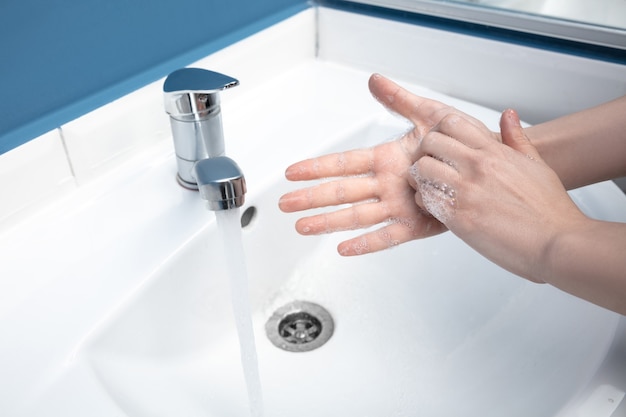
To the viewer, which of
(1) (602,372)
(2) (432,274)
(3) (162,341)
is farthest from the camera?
(2) (432,274)

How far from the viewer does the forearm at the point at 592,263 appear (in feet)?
1.20

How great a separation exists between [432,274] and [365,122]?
0.20 m

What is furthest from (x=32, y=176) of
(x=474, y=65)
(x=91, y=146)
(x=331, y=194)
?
(x=474, y=65)

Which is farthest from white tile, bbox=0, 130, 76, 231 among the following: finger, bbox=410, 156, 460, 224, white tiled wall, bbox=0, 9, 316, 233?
finger, bbox=410, 156, 460, 224

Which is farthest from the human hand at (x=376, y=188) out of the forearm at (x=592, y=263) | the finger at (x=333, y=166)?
the forearm at (x=592, y=263)

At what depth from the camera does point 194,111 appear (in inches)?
19.4

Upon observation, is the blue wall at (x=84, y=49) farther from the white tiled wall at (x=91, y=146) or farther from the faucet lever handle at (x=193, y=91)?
the faucet lever handle at (x=193, y=91)

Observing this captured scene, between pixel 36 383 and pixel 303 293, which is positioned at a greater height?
pixel 36 383

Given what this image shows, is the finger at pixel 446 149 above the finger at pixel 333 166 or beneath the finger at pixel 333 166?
above

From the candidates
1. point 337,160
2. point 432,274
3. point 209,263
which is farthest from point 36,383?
point 432,274

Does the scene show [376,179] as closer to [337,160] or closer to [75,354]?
[337,160]

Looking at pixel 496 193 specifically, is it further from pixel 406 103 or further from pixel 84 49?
pixel 84 49

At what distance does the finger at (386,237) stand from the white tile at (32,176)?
0.28 meters

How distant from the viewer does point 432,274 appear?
0.63 m
